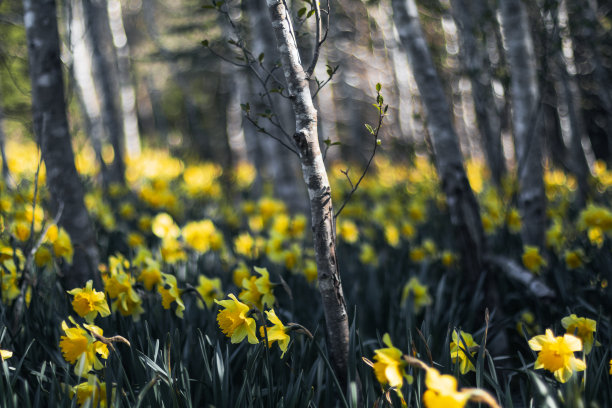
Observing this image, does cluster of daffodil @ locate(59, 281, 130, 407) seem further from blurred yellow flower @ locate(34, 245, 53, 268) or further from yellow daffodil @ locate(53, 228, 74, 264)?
blurred yellow flower @ locate(34, 245, 53, 268)

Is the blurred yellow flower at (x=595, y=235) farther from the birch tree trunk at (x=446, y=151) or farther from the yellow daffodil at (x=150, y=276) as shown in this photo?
the yellow daffodil at (x=150, y=276)

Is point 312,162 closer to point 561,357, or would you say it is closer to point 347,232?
point 561,357

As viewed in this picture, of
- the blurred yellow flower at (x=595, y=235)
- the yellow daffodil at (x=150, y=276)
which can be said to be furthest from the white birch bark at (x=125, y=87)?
the blurred yellow flower at (x=595, y=235)

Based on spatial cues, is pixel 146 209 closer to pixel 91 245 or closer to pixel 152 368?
pixel 91 245

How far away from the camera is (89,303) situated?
1.90 m

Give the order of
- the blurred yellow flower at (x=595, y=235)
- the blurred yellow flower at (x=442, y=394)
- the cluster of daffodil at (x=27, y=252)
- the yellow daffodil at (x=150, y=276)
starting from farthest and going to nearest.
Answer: the blurred yellow flower at (x=595, y=235) < the yellow daffodil at (x=150, y=276) < the cluster of daffodil at (x=27, y=252) < the blurred yellow flower at (x=442, y=394)

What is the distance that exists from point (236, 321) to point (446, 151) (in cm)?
192

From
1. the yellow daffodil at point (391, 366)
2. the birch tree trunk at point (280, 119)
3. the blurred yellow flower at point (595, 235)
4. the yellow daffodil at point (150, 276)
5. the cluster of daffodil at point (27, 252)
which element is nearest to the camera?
the yellow daffodil at point (391, 366)

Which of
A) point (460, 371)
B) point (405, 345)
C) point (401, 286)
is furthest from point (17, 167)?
point (460, 371)

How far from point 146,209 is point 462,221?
3.88 m

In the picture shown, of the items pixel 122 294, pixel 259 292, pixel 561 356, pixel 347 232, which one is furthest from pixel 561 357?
pixel 347 232

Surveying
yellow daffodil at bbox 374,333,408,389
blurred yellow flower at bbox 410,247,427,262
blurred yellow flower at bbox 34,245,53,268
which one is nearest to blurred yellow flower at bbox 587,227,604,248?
blurred yellow flower at bbox 410,247,427,262

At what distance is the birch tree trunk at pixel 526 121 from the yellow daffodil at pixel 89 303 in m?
2.93

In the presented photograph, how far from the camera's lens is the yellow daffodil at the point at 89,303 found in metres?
1.88
